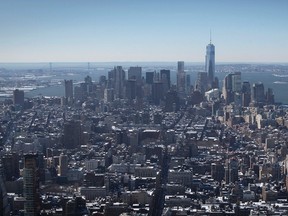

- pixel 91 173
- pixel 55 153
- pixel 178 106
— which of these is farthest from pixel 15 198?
pixel 178 106

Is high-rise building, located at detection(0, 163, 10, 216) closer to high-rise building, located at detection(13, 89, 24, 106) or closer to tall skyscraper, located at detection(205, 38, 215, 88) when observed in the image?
high-rise building, located at detection(13, 89, 24, 106)

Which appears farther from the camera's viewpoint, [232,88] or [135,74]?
[135,74]

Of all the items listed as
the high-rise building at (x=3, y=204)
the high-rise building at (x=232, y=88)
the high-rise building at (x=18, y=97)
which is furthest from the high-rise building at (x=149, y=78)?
the high-rise building at (x=3, y=204)

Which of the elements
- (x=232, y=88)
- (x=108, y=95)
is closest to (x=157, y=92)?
(x=108, y=95)

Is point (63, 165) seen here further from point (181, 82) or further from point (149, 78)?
point (181, 82)

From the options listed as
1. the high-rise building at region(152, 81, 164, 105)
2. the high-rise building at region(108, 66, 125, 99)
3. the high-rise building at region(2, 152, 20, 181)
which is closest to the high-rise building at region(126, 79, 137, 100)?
the high-rise building at region(108, 66, 125, 99)

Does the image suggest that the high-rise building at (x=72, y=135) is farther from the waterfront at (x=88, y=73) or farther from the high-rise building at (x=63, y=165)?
the waterfront at (x=88, y=73)

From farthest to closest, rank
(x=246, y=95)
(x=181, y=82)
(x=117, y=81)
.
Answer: (x=181, y=82) < (x=117, y=81) < (x=246, y=95)

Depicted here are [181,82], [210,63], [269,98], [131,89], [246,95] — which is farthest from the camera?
[210,63]
